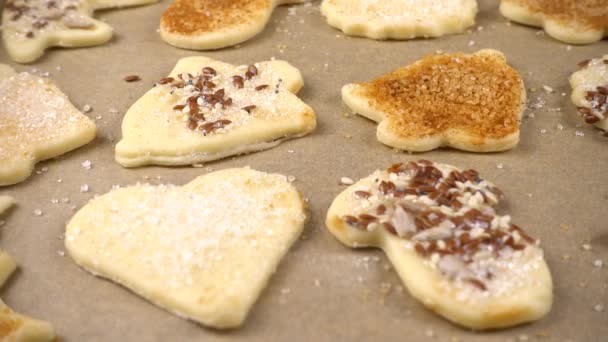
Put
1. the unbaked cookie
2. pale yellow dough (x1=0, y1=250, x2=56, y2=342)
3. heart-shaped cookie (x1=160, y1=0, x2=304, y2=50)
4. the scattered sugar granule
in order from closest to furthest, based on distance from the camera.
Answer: pale yellow dough (x1=0, y1=250, x2=56, y2=342) → the scattered sugar granule → the unbaked cookie → heart-shaped cookie (x1=160, y1=0, x2=304, y2=50)

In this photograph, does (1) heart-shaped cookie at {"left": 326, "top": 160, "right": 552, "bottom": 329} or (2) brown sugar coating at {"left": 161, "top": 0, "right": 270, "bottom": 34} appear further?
(2) brown sugar coating at {"left": 161, "top": 0, "right": 270, "bottom": 34}

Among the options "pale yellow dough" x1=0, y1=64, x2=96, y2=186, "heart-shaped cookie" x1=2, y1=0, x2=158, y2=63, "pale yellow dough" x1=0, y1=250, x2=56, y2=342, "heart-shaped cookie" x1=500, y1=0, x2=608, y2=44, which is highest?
"heart-shaped cookie" x1=500, y1=0, x2=608, y2=44

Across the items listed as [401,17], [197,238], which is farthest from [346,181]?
[401,17]

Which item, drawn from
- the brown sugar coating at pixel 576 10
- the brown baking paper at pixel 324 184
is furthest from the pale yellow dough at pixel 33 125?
the brown sugar coating at pixel 576 10

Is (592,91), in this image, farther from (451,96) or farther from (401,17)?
(401,17)

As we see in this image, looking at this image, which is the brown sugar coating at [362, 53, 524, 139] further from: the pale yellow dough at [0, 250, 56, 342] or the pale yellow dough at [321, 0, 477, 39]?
the pale yellow dough at [0, 250, 56, 342]

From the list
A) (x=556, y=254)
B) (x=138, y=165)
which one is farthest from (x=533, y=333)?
(x=138, y=165)

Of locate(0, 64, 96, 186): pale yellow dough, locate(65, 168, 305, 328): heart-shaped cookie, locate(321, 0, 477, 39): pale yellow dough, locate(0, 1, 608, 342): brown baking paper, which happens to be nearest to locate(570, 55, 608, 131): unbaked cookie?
locate(0, 1, 608, 342): brown baking paper

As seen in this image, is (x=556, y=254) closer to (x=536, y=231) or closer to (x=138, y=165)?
(x=536, y=231)
